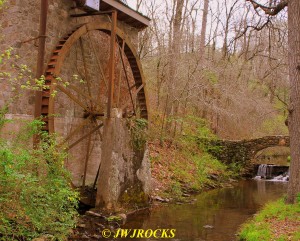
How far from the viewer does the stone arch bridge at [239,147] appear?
1773 cm

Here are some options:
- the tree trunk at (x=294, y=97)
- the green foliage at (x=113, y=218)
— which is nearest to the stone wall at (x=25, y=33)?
the green foliage at (x=113, y=218)

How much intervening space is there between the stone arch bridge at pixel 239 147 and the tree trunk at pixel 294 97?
364 inches

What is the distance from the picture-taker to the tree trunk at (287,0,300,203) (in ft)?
27.0

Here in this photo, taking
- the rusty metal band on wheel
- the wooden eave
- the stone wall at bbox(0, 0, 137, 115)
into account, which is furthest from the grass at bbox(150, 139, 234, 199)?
A: the stone wall at bbox(0, 0, 137, 115)

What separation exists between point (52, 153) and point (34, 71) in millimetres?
2947

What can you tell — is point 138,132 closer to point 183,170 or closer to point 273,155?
point 183,170

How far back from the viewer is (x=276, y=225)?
22.7 ft

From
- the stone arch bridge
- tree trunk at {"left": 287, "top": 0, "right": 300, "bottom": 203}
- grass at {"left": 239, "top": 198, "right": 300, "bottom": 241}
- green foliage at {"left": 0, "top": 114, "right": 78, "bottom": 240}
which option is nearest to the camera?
green foliage at {"left": 0, "top": 114, "right": 78, "bottom": 240}

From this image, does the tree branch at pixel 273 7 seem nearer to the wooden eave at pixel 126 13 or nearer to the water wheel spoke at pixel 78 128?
the wooden eave at pixel 126 13

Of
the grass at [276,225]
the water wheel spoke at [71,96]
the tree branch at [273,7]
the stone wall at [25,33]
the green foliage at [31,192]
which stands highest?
the tree branch at [273,7]

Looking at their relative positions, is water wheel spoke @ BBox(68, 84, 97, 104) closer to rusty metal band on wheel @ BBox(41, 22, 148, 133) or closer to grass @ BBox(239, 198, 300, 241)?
rusty metal band on wheel @ BBox(41, 22, 148, 133)

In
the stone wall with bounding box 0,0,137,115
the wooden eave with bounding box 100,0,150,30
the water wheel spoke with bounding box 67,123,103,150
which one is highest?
the wooden eave with bounding box 100,0,150,30

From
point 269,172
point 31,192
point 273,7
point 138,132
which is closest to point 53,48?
point 138,132

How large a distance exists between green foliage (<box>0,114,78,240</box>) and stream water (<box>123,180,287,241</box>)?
2530 mm
